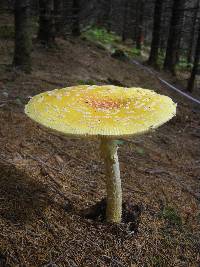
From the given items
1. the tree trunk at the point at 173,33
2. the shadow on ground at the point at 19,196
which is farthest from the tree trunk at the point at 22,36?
the tree trunk at the point at 173,33

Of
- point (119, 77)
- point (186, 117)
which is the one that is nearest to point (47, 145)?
point (186, 117)

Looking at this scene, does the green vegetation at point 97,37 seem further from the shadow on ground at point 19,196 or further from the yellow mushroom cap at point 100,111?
the yellow mushroom cap at point 100,111

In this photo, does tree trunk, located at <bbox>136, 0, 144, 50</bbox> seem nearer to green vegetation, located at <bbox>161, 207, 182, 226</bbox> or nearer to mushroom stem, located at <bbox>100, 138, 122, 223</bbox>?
green vegetation, located at <bbox>161, 207, 182, 226</bbox>

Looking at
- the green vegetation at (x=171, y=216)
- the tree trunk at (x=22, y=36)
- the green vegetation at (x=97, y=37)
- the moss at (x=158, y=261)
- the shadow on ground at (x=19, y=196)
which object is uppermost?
the tree trunk at (x=22, y=36)

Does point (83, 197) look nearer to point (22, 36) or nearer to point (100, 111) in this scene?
point (100, 111)

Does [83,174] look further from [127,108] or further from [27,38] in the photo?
[27,38]

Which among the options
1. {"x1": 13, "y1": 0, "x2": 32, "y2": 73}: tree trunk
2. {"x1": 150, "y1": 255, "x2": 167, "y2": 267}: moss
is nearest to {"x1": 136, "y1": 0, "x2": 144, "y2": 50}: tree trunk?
{"x1": 13, "y1": 0, "x2": 32, "y2": 73}: tree trunk
